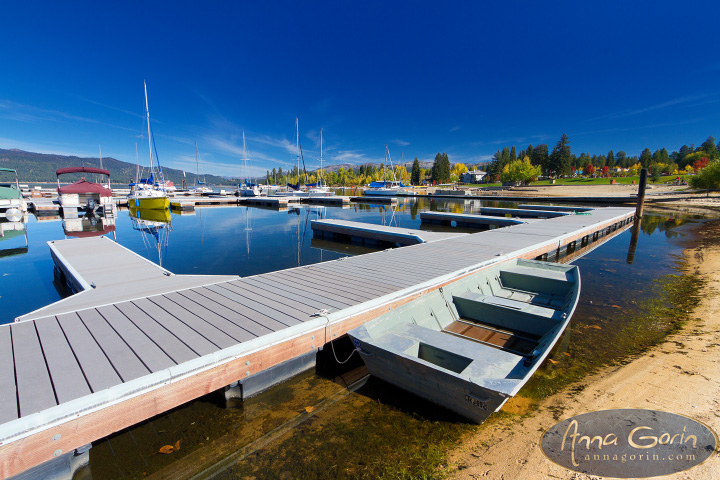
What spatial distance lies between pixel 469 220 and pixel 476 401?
1706 centimetres

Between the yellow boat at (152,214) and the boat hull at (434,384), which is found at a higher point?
the yellow boat at (152,214)

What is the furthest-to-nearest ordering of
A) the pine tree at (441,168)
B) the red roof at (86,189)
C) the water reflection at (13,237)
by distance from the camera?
the pine tree at (441,168) → the red roof at (86,189) → the water reflection at (13,237)

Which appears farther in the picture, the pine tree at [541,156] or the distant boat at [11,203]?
the pine tree at [541,156]

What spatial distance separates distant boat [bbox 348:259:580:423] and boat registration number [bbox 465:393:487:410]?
0.04ft

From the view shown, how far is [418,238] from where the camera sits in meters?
11.6

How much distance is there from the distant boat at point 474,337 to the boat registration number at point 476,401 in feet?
0.04

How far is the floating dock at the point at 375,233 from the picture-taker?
11905 mm

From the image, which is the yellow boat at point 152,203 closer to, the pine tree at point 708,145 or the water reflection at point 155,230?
the water reflection at point 155,230

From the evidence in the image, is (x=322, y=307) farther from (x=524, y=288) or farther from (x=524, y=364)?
(x=524, y=288)

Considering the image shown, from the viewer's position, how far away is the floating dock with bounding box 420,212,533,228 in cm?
1753

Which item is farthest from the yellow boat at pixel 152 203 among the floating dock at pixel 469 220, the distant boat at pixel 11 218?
the floating dock at pixel 469 220

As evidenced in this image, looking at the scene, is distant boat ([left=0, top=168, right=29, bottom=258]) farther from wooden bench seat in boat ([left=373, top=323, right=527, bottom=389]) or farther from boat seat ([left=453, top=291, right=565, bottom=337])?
boat seat ([left=453, top=291, right=565, bottom=337])

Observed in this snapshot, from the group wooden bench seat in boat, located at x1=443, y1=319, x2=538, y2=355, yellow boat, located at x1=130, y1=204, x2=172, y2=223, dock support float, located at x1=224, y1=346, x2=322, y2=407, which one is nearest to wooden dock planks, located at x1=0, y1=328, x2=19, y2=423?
dock support float, located at x1=224, y1=346, x2=322, y2=407

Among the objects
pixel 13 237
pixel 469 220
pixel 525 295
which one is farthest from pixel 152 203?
pixel 525 295
